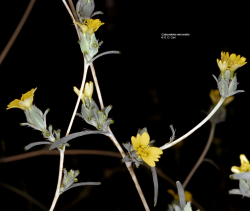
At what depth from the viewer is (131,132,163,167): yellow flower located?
376 mm

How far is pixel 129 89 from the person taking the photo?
88cm

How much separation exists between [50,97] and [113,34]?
0.30 m

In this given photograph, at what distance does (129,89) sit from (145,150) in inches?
20.1

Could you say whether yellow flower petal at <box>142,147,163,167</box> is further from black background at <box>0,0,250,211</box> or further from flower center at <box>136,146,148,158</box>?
black background at <box>0,0,250,211</box>

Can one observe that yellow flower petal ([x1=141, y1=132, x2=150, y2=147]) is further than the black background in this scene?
No

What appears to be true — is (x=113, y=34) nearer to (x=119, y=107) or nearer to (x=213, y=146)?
(x=119, y=107)

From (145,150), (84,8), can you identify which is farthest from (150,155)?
(84,8)

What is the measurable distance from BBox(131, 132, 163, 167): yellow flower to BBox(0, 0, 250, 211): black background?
0.45 meters

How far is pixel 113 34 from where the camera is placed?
85 centimetres

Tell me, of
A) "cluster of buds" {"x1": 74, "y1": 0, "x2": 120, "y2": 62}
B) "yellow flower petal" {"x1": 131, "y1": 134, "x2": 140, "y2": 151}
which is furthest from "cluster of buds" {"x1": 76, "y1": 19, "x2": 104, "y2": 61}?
"yellow flower petal" {"x1": 131, "y1": 134, "x2": 140, "y2": 151}

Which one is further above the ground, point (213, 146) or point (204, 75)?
point (204, 75)

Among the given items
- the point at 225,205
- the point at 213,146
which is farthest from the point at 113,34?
the point at 225,205

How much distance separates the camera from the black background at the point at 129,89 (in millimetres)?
762

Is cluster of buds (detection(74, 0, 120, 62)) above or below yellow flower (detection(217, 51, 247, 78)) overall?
above
